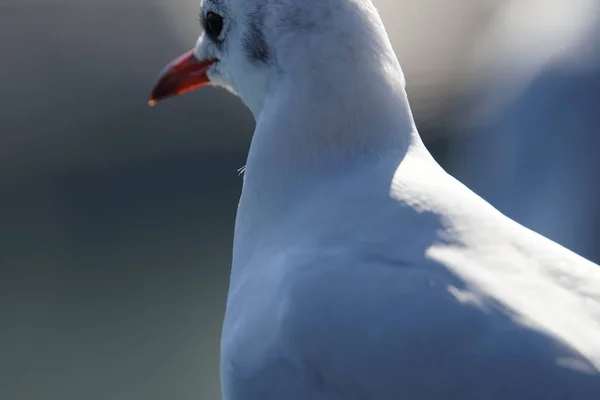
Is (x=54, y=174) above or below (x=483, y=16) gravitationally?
below

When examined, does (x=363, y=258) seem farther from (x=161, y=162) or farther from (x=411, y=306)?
(x=161, y=162)

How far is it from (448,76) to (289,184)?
1.85 meters

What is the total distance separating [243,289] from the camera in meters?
0.83

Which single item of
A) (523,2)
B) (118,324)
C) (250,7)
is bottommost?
(118,324)

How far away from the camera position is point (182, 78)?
43.9 inches

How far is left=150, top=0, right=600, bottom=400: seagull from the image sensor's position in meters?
0.65

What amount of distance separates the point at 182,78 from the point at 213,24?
0.41ft

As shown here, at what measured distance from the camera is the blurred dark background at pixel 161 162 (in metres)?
1.29

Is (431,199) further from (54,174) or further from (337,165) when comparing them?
(54,174)

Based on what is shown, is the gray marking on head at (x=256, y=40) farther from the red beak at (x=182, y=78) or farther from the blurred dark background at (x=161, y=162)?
the blurred dark background at (x=161, y=162)

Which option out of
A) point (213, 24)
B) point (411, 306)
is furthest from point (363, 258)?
point (213, 24)

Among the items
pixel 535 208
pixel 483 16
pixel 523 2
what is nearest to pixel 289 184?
pixel 535 208

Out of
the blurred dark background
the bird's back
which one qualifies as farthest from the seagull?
the blurred dark background

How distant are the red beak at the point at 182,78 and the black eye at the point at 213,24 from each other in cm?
5
